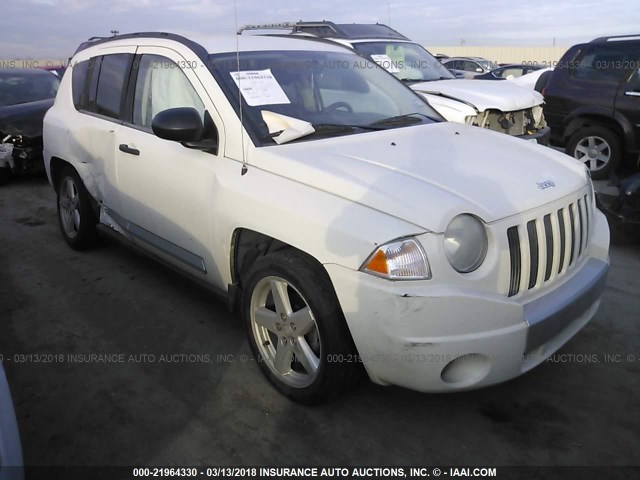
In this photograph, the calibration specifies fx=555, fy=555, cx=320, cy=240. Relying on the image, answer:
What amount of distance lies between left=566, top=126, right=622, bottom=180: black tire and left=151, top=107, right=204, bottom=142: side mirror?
5996 millimetres

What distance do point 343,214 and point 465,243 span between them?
54cm

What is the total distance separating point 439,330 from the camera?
2.27m

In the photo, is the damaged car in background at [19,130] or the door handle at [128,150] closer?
the door handle at [128,150]

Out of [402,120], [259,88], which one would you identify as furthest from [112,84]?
[402,120]

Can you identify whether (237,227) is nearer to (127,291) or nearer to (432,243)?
(432,243)

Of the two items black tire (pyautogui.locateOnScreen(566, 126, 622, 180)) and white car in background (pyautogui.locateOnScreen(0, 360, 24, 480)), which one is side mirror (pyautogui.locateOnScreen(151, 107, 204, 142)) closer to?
white car in background (pyautogui.locateOnScreen(0, 360, 24, 480))

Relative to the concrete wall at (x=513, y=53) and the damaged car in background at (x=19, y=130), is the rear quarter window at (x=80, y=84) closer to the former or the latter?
the damaged car in background at (x=19, y=130)

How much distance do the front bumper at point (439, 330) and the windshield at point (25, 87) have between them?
819 centimetres

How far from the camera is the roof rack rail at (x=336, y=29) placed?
8164 millimetres

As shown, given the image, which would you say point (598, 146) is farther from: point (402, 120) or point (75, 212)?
point (75, 212)

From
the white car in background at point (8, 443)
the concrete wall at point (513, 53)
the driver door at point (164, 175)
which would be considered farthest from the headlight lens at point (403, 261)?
the concrete wall at point (513, 53)

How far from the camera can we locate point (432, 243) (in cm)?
227

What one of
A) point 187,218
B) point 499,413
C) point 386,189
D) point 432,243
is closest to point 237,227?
point 187,218

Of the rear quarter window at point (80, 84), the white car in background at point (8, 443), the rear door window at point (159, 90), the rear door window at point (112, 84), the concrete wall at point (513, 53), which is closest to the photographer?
the white car in background at point (8, 443)
